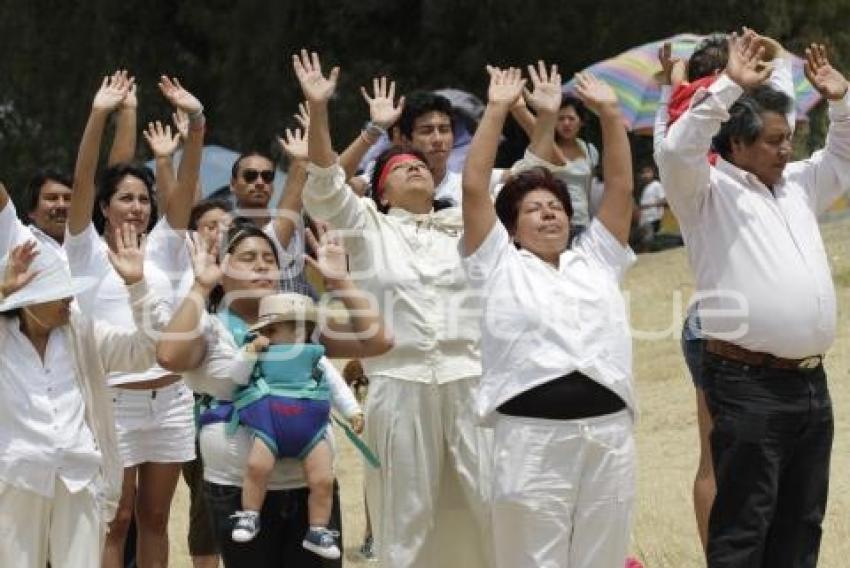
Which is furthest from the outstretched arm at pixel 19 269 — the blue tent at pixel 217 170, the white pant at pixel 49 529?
the blue tent at pixel 217 170

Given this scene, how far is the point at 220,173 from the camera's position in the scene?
21.2 metres

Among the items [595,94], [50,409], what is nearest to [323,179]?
[595,94]

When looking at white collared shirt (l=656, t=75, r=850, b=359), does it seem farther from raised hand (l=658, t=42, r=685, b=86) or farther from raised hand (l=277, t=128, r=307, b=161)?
raised hand (l=277, t=128, r=307, b=161)

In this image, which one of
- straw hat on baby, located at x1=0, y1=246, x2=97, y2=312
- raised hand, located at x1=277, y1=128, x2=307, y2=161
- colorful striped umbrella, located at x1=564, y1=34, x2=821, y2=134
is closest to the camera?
straw hat on baby, located at x1=0, y1=246, x2=97, y2=312

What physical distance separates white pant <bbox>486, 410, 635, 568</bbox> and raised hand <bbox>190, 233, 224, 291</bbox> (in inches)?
41.7

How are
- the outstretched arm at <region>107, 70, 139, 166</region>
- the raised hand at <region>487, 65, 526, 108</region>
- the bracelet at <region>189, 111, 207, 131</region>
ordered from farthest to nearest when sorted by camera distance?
the outstretched arm at <region>107, 70, 139, 166</region> → the bracelet at <region>189, 111, 207, 131</region> → the raised hand at <region>487, 65, 526, 108</region>

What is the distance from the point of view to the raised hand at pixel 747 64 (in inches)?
265

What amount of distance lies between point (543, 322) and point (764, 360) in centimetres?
81

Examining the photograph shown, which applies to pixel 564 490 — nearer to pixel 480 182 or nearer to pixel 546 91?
pixel 480 182

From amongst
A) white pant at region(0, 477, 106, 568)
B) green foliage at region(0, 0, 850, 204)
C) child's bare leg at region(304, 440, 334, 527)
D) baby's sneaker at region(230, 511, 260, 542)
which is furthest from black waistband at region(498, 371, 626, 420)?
green foliage at region(0, 0, 850, 204)

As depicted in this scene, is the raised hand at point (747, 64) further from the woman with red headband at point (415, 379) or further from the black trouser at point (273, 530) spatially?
the black trouser at point (273, 530)

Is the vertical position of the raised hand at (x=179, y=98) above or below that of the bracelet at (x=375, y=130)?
above

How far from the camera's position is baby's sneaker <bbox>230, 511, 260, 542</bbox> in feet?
21.9

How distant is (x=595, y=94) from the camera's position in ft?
23.1
